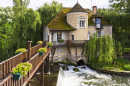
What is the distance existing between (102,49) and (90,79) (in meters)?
4.94

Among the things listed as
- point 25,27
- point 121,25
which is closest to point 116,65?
point 121,25

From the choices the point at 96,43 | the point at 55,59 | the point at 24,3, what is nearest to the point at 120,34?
the point at 96,43

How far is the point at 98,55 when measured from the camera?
59.7ft

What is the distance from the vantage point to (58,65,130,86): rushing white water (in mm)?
13326

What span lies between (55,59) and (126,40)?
12.8 meters

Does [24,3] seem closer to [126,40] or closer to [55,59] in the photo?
[55,59]

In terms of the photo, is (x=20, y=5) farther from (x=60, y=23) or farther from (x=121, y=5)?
(x=121, y=5)

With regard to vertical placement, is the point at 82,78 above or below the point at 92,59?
below

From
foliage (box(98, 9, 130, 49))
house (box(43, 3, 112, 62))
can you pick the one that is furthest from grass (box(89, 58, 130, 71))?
foliage (box(98, 9, 130, 49))

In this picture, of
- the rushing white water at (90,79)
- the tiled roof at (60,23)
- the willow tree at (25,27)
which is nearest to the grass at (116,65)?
the rushing white water at (90,79)

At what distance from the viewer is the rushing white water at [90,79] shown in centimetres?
1333

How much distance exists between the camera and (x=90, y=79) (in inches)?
574

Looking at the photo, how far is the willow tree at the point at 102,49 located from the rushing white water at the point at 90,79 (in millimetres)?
2129

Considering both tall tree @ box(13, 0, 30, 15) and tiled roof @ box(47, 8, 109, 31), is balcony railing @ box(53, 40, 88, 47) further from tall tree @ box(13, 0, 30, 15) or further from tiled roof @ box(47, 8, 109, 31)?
tall tree @ box(13, 0, 30, 15)
